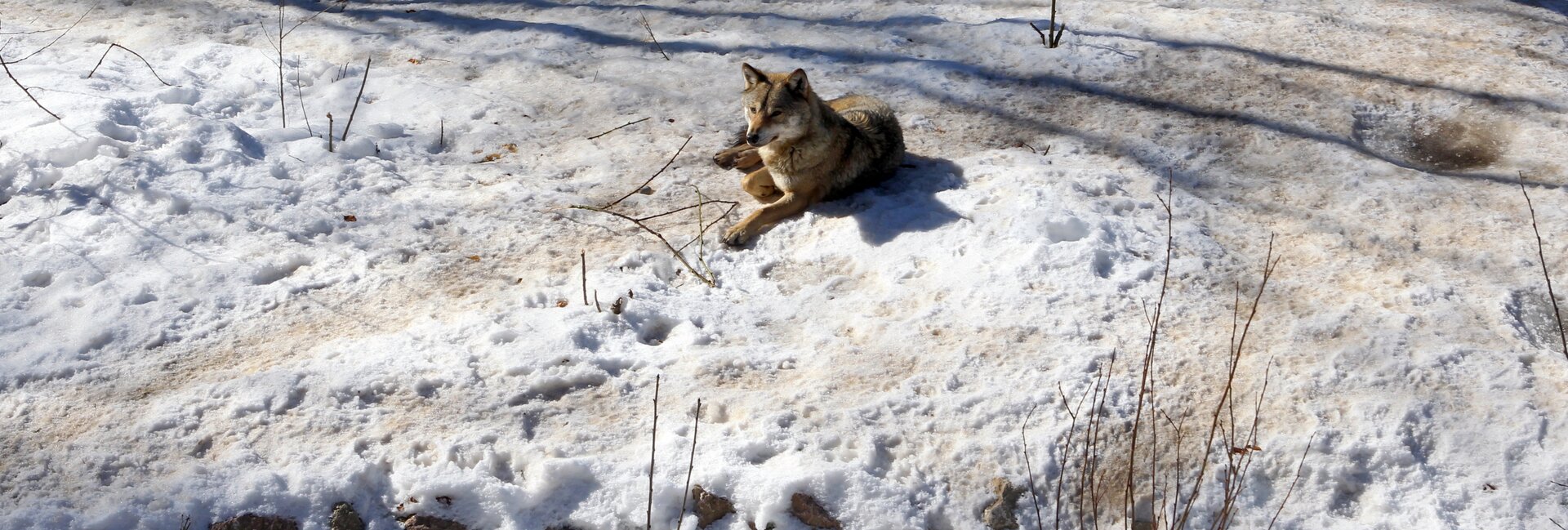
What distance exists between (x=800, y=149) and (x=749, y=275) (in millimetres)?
895

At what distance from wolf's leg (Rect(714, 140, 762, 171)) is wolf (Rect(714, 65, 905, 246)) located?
0.65 feet

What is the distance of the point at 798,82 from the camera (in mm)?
5492

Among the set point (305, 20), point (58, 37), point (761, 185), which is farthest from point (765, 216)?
point (58, 37)

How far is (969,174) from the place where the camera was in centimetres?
566

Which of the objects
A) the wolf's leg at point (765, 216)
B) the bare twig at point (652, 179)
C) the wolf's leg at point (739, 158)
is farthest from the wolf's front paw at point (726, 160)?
the wolf's leg at point (765, 216)

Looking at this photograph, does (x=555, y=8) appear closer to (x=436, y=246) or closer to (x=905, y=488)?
(x=436, y=246)

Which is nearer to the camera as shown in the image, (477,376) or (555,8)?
(477,376)

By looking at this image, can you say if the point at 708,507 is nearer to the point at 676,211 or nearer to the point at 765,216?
the point at 765,216

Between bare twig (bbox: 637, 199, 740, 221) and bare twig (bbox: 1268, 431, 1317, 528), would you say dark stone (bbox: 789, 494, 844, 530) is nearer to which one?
bare twig (bbox: 1268, 431, 1317, 528)

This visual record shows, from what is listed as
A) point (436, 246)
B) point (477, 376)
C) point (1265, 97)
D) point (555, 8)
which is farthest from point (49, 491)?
point (1265, 97)

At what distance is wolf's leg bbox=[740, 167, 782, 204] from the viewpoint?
563cm

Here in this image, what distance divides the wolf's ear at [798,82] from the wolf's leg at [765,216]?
0.59 metres

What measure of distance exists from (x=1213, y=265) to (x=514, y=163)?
3.94m

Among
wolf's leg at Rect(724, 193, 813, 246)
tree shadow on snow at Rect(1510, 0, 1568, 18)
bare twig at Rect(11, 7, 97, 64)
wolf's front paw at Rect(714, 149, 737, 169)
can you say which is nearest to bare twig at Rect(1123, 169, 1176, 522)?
wolf's leg at Rect(724, 193, 813, 246)
